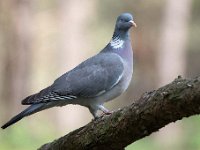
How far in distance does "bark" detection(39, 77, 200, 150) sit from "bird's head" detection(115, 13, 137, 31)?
2296mm

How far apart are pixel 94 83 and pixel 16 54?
745 cm

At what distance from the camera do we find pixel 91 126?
4.78 metres

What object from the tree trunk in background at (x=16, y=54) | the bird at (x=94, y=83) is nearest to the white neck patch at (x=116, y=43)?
the bird at (x=94, y=83)

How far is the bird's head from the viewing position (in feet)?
22.7

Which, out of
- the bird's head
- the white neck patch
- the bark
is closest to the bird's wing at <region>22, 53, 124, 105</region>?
the white neck patch

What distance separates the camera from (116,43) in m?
6.94

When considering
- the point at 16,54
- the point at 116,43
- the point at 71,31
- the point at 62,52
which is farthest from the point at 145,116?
the point at 62,52

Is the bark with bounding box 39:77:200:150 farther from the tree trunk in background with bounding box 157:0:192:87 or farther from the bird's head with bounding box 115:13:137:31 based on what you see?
the tree trunk in background with bounding box 157:0:192:87

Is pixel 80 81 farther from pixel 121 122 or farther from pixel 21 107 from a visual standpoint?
pixel 21 107

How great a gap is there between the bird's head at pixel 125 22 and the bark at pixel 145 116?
230 centimetres

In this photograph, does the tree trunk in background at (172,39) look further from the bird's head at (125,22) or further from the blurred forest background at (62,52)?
the bird's head at (125,22)

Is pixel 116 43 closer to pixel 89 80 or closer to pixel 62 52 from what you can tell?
pixel 89 80

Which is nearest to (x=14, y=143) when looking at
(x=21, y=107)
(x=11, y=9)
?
(x=21, y=107)

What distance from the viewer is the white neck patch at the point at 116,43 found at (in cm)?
688
